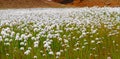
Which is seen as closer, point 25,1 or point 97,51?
point 97,51

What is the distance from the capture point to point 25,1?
4997 centimetres

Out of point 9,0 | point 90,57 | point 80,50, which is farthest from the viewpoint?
point 9,0

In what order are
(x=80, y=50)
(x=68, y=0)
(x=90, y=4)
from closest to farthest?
(x=80, y=50), (x=90, y=4), (x=68, y=0)

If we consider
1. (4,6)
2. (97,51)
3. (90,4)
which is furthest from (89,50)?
(90,4)

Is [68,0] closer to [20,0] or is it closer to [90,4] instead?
[90,4]

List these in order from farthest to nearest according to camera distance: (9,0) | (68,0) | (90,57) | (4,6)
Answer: (68,0) < (9,0) < (4,6) < (90,57)

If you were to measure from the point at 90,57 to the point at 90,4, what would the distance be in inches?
2025

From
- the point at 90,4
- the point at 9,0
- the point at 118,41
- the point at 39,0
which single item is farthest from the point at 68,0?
the point at 118,41

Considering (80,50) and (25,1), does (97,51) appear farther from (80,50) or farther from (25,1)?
(25,1)

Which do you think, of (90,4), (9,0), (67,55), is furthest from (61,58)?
(90,4)

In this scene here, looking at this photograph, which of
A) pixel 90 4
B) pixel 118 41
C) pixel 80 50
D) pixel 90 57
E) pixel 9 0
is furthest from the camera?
pixel 90 4

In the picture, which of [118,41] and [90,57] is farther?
[118,41]

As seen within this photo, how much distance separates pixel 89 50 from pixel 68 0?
5570 cm

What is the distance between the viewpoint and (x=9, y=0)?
160 feet
